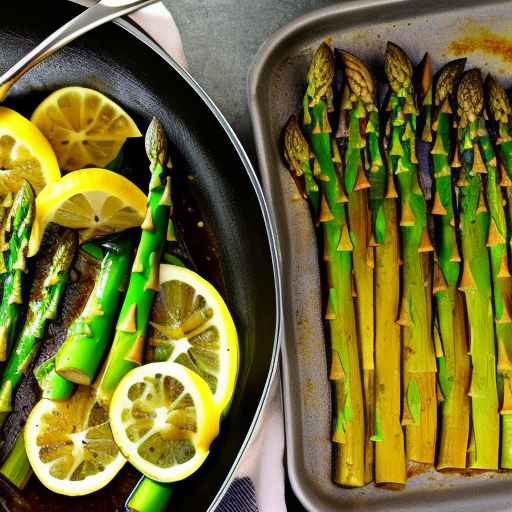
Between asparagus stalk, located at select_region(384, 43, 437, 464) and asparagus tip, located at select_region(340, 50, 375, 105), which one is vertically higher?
asparagus tip, located at select_region(340, 50, 375, 105)

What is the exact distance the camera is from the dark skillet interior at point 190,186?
1634 mm

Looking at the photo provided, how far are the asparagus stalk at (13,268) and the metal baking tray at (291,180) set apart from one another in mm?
571

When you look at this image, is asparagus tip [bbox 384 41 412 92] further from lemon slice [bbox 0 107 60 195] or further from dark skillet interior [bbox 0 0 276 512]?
lemon slice [bbox 0 107 60 195]

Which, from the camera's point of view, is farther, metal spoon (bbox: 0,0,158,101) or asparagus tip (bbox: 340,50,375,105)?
asparagus tip (bbox: 340,50,375,105)

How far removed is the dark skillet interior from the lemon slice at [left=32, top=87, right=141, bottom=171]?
50mm

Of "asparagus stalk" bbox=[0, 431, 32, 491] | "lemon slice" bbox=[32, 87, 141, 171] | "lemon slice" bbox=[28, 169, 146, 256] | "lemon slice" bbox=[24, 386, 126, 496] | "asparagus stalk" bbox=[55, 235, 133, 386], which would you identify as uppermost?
"lemon slice" bbox=[32, 87, 141, 171]

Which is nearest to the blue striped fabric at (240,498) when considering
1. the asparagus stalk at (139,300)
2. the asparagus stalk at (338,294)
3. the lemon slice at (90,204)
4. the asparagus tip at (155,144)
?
the asparagus stalk at (338,294)

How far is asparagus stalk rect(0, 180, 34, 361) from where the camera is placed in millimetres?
1571

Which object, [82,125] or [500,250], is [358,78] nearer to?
[500,250]

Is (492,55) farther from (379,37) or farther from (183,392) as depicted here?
(183,392)

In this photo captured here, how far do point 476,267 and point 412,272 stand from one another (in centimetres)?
16

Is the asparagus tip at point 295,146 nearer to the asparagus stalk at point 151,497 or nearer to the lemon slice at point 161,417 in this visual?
the lemon slice at point 161,417

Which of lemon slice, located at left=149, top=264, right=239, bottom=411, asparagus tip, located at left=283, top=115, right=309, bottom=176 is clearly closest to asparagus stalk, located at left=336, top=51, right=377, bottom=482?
asparagus tip, located at left=283, top=115, right=309, bottom=176

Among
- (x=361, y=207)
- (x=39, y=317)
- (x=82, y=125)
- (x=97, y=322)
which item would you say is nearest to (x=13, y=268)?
(x=39, y=317)
